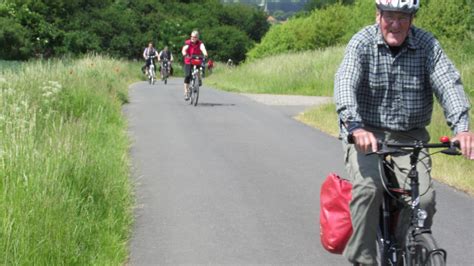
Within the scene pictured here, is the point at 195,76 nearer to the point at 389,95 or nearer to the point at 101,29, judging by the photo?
the point at 389,95

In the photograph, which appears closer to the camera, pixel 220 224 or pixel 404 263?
pixel 404 263

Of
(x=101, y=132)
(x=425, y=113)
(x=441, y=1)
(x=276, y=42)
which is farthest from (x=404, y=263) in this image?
(x=276, y=42)

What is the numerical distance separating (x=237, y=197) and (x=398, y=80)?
4.16 meters

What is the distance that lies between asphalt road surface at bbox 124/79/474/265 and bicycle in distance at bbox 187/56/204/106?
15.2 ft

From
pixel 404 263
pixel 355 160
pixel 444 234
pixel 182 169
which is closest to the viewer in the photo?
pixel 404 263

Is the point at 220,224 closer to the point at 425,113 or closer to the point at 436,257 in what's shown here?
the point at 425,113

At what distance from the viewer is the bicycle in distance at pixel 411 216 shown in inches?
156

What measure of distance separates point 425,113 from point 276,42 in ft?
189

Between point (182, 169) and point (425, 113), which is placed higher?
point (425, 113)

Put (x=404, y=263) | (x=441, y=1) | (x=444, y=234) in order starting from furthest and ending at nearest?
(x=441, y=1) → (x=444, y=234) → (x=404, y=263)

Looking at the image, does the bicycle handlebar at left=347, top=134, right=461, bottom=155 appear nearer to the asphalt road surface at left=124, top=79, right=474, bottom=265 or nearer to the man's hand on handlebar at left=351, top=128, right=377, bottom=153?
the man's hand on handlebar at left=351, top=128, right=377, bottom=153

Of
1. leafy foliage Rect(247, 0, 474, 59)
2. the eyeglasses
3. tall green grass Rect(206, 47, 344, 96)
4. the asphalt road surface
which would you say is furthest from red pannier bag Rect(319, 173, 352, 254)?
tall green grass Rect(206, 47, 344, 96)

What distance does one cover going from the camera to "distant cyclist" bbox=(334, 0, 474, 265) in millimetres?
4441

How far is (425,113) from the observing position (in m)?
4.72
